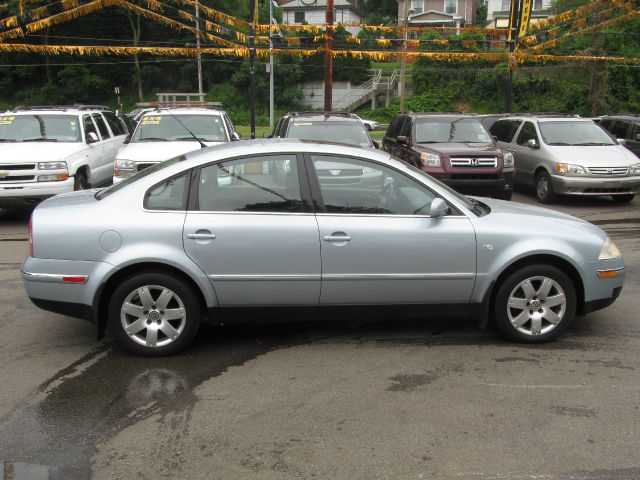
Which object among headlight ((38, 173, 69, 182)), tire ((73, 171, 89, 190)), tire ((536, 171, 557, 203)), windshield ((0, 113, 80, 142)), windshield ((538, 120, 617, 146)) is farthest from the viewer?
windshield ((538, 120, 617, 146))

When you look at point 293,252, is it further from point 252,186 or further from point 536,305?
point 536,305

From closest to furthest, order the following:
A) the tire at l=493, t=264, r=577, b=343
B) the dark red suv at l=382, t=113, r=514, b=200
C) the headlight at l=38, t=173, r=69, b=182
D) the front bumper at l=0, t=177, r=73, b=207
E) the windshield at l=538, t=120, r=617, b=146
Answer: the tire at l=493, t=264, r=577, b=343, the front bumper at l=0, t=177, r=73, b=207, the headlight at l=38, t=173, r=69, b=182, the dark red suv at l=382, t=113, r=514, b=200, the windshield at l=538, t=120, r=617, b=146

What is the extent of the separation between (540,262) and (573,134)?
8941 mm

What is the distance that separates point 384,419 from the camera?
12.4 feet

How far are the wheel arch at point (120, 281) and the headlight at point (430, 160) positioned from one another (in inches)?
293

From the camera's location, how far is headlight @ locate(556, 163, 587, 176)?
460 inches

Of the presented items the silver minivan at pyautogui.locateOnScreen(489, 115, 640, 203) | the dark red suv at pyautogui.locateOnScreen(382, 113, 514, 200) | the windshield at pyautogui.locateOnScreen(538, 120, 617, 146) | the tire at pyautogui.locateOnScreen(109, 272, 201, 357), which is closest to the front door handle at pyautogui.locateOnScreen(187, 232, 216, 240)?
the tire at pyautogui.locateOnScreen(109, 272, 201, 357)

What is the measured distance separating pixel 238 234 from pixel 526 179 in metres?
10.0

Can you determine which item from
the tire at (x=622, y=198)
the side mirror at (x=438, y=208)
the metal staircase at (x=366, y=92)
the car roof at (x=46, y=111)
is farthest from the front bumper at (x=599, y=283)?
A: the metal staircase at (x=366, y=92)

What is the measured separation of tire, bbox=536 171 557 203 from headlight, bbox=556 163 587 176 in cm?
36

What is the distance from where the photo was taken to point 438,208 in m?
4.67

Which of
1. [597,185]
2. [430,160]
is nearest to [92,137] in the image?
[430,160]

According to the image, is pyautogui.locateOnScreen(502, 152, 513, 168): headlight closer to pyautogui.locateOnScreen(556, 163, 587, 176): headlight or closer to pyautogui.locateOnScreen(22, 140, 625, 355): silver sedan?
pyautogui.locateOnScreen(556, 163, 587, 176): headlight

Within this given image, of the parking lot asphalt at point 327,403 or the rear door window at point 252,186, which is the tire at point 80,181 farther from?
the rear door window at point 252,186
